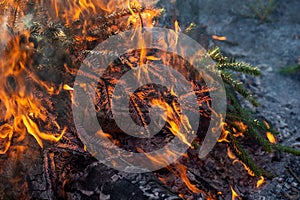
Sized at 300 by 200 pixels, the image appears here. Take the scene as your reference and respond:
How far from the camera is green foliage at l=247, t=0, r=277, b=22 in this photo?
5355 mm

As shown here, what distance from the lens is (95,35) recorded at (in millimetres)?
3033

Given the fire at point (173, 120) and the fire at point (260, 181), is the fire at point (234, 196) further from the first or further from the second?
the fire at point (173, 120)

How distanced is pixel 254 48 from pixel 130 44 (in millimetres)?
2750

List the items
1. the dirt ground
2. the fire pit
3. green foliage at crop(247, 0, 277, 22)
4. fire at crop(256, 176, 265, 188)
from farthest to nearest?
1. green foliage at crop(247, 0, 277, 22)
2. the dirt ground
3. fire at crop(256, 176, 265, 188)
4. the fire pit

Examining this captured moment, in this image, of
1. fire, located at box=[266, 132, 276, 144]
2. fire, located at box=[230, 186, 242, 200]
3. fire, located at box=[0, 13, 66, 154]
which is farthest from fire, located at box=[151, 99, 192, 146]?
fire, located at box=[266, 132, 276, 144]

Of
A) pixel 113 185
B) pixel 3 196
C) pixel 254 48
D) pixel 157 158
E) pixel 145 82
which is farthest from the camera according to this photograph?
pixel 254 48

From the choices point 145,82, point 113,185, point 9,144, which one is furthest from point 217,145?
point 9,144

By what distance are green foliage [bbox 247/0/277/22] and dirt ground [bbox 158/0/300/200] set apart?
0.06 meters

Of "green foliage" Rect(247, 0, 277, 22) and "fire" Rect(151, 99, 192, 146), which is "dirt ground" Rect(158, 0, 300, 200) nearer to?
"green foliage" Rect(247, 0, 277, 22)

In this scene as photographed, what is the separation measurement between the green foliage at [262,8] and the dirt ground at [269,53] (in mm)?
58

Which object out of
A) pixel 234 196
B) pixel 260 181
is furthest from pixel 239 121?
pixel 234 196

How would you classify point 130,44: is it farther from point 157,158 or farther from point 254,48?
point 254,48

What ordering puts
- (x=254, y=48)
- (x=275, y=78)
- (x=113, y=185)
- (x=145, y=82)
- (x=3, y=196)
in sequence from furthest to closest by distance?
(x=254, y=48) < (x=275, y=78) < (x=145, y=82) < (x=3, y=196) < (x=113, y=185)

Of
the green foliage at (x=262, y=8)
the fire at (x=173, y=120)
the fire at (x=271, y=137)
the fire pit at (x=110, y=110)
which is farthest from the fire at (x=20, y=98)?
the green foliage at (x=262, y=8)
